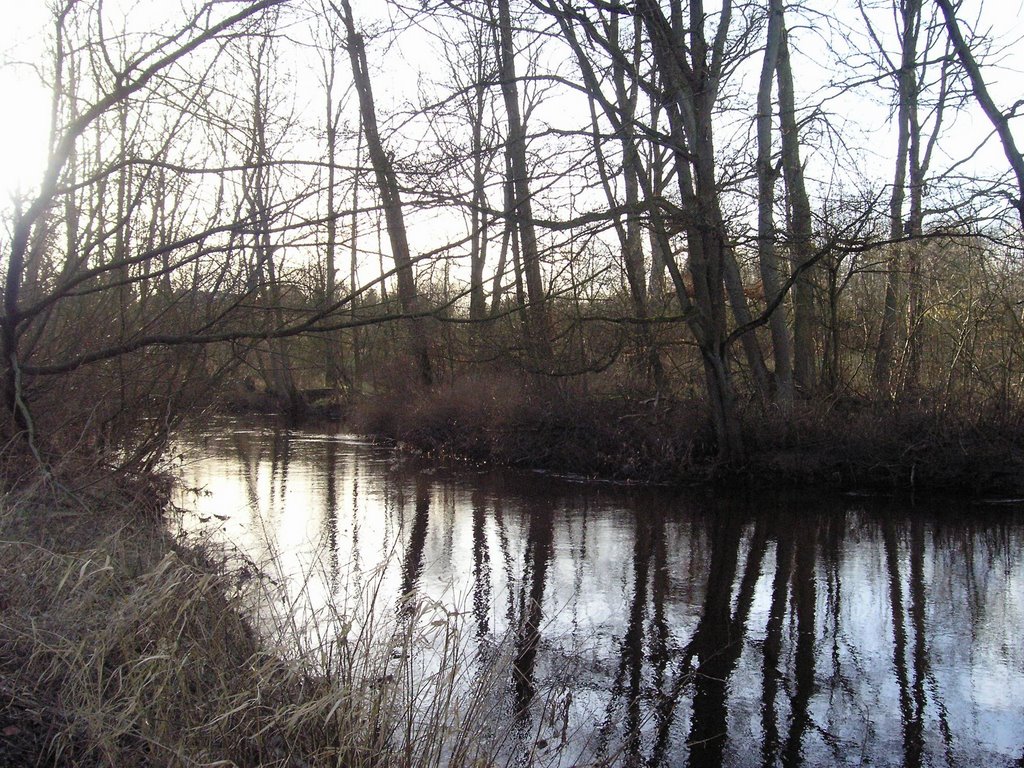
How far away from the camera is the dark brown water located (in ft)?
19.3

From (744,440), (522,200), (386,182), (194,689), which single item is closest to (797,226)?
(744,440)

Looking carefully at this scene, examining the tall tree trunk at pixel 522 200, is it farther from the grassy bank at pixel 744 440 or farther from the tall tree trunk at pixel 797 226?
the tall tree trunk at pixel 797 226

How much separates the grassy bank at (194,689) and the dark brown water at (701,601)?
17.2 inches

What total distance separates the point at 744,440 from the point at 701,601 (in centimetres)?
783

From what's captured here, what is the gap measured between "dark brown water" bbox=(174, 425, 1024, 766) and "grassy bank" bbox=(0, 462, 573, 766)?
0.44 m

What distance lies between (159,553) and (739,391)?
41.7ft

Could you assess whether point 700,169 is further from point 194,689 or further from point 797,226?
point 194,689

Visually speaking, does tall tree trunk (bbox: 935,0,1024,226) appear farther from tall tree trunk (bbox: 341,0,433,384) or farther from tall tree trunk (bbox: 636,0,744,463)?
tall tree trunk (bbox: 341,0,433,384)

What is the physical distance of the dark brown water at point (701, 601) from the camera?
588 cm

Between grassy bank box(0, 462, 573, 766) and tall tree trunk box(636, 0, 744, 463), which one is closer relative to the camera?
grassy bank box(0, 462, 573, 766)

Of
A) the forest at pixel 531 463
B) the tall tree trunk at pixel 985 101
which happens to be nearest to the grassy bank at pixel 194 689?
the forest at pixel 531 463

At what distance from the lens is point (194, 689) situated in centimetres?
489

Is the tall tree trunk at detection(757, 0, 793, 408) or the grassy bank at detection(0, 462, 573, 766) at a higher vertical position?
the tall tree trunk at detection(757, 0, 793, 408)

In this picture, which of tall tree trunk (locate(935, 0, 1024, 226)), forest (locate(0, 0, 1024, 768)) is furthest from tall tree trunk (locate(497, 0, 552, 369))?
tall tree trunk (locate(935, 0, 1024, 226))
